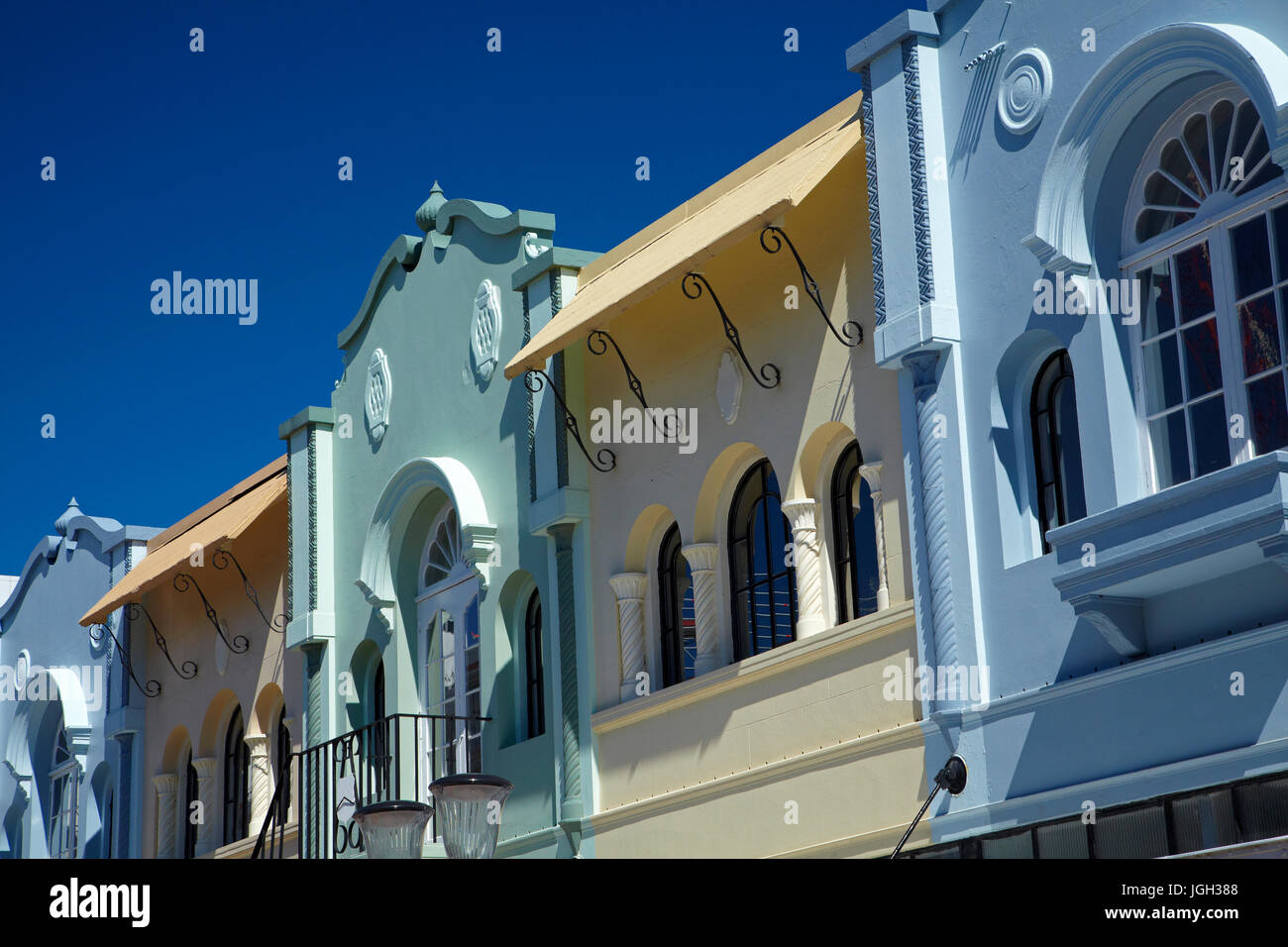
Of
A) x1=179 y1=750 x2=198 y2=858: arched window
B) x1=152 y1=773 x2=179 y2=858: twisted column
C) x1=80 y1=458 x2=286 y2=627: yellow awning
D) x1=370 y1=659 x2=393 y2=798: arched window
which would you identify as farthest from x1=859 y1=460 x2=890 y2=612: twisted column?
x1=152 y1=773 x2=179 y2=858: twisted column

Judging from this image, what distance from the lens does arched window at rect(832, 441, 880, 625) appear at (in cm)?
1174

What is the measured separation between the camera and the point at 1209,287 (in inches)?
374

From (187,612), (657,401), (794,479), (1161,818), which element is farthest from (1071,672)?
(187,612)

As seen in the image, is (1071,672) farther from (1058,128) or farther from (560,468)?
(560,468)

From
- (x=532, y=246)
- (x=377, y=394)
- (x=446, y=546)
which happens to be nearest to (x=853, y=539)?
(x=532, y=246)

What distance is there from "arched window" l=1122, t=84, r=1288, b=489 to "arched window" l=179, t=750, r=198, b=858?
1375 centimetres

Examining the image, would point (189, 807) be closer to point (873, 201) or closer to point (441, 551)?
point (441, 551)

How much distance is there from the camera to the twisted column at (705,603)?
12.9 meters

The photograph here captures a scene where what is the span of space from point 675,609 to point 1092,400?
4614 millimetres

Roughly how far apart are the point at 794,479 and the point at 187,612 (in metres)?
11.0

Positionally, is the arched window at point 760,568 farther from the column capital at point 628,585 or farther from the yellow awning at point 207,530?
the yellow awning at point 207,530

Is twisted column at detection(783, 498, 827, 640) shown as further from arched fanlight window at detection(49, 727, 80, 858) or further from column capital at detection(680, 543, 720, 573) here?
arched fanlight window at detection(49, 727, 80, 858)

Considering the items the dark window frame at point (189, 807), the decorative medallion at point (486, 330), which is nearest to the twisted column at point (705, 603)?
the decorative medallion at point (486, 330)

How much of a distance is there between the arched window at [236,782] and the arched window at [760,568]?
27.8 ft
